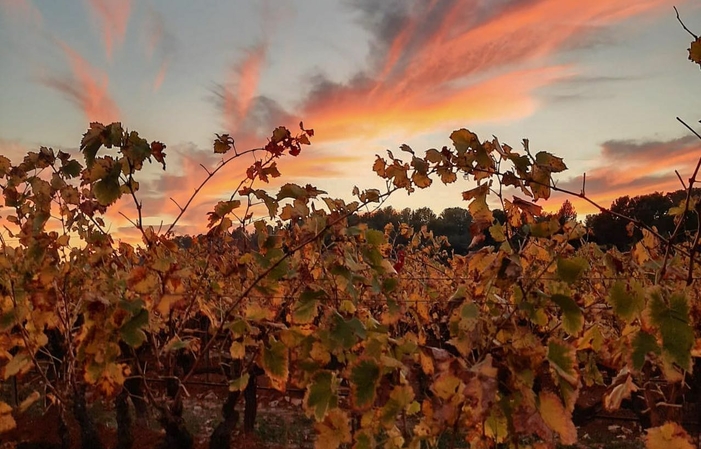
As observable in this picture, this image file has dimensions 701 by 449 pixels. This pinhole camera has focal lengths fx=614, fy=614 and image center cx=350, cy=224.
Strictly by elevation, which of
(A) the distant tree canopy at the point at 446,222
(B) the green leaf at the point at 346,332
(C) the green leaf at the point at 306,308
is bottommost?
(B) the green leaf at the point at 346,332

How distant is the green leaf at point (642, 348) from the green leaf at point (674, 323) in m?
0.03

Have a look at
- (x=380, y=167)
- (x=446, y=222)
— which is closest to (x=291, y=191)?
(x=380, y=167)

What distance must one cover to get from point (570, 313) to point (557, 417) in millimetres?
321

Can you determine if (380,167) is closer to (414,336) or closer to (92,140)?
(414,336)

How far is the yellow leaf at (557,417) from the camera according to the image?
5.77 ft

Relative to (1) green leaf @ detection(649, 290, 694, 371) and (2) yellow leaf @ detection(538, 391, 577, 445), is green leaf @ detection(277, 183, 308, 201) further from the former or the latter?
(1) green leaf @ detection(649, 290, 694, 371)

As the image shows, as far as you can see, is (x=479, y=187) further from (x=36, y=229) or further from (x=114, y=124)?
(x=36, y=229)

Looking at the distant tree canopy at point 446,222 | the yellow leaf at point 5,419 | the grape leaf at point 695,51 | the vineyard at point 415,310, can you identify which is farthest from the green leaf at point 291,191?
the distant tree canopy at point 446,222

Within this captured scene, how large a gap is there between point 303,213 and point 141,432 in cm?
487

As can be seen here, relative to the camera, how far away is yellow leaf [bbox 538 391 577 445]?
176 centimetres

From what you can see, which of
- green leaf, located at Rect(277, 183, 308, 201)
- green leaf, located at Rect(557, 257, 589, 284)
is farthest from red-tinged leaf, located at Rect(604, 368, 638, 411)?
green leaf, located at Rect(277, 183, 308, 201)

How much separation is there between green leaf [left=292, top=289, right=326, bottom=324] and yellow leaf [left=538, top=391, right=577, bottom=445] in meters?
0.85

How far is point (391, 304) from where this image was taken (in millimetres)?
2559

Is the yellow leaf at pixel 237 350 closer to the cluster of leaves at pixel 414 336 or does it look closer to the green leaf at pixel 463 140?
the cluster of leaves at pixel 414 336
